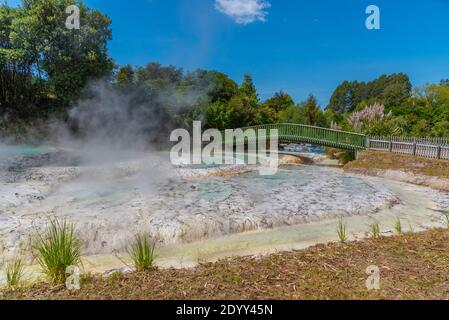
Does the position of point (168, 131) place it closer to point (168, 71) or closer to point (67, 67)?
point (67, 67)

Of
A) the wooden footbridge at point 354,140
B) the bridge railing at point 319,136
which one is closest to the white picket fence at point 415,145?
the wooden footbridge at point 354,140

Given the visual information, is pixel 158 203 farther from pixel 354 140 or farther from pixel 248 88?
pixel 248 88

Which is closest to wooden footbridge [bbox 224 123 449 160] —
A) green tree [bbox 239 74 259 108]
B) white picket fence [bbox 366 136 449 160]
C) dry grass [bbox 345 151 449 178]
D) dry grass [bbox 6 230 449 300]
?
white picket fence [bbox 366 136 449 160]

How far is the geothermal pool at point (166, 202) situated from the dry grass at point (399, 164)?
1880 millimetres

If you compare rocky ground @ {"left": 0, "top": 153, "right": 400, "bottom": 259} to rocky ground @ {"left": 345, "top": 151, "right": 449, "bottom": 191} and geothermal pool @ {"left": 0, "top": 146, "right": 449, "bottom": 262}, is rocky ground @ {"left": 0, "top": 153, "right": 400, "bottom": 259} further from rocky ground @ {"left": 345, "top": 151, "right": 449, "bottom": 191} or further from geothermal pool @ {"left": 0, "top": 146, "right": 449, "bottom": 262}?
rocky ground @ {"left": 345, "top": 151, "right": 449, "bottom": 191}

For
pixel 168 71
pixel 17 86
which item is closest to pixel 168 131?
pixel 17 86

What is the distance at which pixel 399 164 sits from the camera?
13.6 m

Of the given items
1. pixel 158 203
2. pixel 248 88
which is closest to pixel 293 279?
pixel 158 203

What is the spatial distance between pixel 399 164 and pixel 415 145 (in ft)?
4.45

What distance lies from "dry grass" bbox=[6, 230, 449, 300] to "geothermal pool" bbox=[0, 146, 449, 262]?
2.21 m

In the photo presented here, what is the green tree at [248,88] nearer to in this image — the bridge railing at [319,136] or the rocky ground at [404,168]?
the bridge railing at [319,136]

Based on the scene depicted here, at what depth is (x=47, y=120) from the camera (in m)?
21.4

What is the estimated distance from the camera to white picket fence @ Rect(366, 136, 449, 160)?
1254 centimetres
